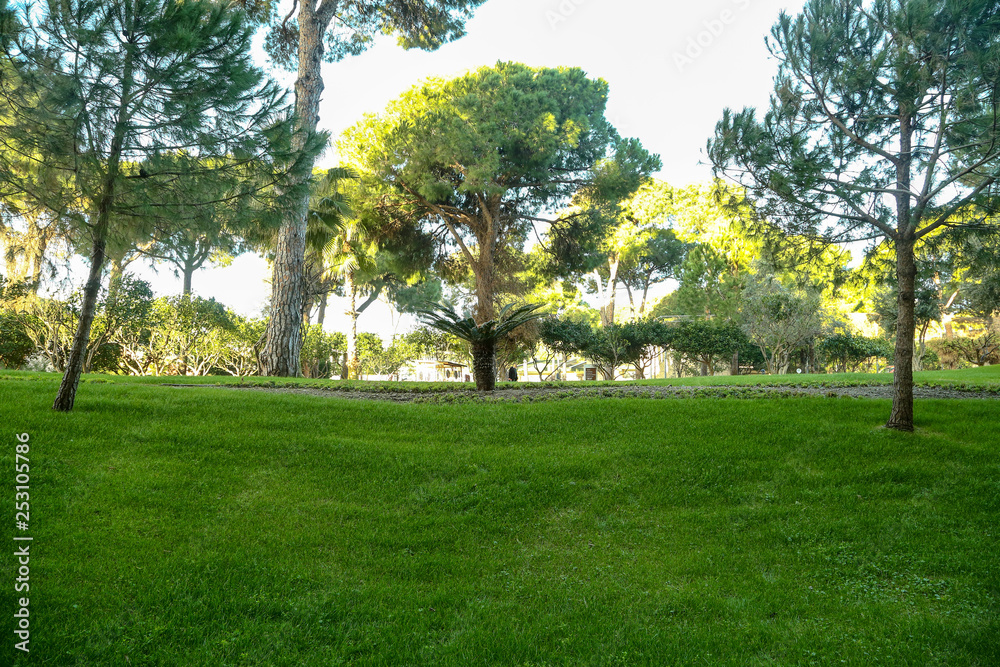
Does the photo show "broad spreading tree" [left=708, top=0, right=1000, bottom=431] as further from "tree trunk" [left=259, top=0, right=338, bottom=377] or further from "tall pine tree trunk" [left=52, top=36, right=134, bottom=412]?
"tree trunk" [left=259, top=0, right=338, bottom=377]

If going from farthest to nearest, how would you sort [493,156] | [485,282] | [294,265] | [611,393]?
1. [485,282]
2. [493,156]
3. [294,265]
4. [611,393]

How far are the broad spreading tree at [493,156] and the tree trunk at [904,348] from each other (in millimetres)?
9604

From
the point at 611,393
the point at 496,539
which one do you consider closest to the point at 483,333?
the point at 611,393

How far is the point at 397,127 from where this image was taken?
14164mm

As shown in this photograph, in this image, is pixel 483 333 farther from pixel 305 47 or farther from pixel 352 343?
pixel 352 343

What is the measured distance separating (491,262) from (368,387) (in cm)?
745

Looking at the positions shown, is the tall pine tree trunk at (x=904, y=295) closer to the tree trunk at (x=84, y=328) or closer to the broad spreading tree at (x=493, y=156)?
the tree trunk at (x=84, y=328)

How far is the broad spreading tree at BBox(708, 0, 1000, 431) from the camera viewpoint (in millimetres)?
4992

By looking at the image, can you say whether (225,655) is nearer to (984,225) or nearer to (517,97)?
(984,225)

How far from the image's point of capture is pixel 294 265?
33.3 feet

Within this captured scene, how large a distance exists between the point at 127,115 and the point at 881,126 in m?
7.61

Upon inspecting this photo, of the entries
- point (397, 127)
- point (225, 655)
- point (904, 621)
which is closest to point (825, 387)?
point (904, 621)

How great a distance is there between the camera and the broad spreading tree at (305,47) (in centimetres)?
1010

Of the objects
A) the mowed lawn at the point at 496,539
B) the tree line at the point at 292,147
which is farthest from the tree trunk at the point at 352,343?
the mowed lawn at the point at 496,539
